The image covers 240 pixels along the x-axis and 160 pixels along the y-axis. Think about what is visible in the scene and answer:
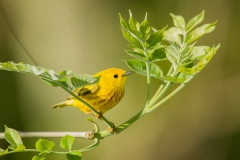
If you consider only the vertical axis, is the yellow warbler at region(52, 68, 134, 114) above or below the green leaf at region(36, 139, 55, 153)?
above

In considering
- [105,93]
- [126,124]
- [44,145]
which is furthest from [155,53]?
[105,93]

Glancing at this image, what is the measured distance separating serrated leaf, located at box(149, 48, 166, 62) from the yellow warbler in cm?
41

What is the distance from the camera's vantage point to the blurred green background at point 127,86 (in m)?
2.66

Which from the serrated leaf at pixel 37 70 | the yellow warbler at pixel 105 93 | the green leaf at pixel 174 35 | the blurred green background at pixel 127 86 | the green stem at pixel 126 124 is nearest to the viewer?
the serrated leaf at pixel 37 70

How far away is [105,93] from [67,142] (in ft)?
1.68

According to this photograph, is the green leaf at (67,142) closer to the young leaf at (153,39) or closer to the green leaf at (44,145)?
the green leaf at (44,145)

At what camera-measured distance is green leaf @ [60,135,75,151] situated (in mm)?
669

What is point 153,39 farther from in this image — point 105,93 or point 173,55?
point 105,93

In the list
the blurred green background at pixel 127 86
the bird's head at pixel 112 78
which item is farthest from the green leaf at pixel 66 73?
the blurred green background at pixel 127 86

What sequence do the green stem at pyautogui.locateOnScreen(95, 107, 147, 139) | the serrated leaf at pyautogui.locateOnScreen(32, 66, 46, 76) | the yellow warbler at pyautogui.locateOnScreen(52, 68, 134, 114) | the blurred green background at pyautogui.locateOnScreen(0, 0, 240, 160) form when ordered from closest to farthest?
the serrated leaf at pyautogui.locateOnScreen(32, 66, 46, 76) < the green stem at pyautogui.locateOnScreen(95, 107, 147, 139) < the yellow warbler at pyautogui.locateOnScreen(52, 68, 134, 114) < the blurred green background at pyautogui.locateOnScreen(0, 0, 240, 160)

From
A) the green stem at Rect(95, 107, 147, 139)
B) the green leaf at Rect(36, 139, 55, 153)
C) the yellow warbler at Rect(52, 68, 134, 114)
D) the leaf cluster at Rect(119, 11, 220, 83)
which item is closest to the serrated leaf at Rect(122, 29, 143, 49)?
the leaf cluster at Rect(119, 11, 220, 83)

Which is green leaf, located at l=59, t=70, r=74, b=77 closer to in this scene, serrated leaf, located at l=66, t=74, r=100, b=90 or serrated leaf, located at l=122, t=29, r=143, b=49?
serrated leaf, located at l=66, t=74, r=100, b=90

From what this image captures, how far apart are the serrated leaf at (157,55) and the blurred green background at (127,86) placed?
192cm

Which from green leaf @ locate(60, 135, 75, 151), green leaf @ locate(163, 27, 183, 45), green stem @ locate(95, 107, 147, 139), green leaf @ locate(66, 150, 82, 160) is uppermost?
green leaf @ locate(163, 27, 183, 45)
